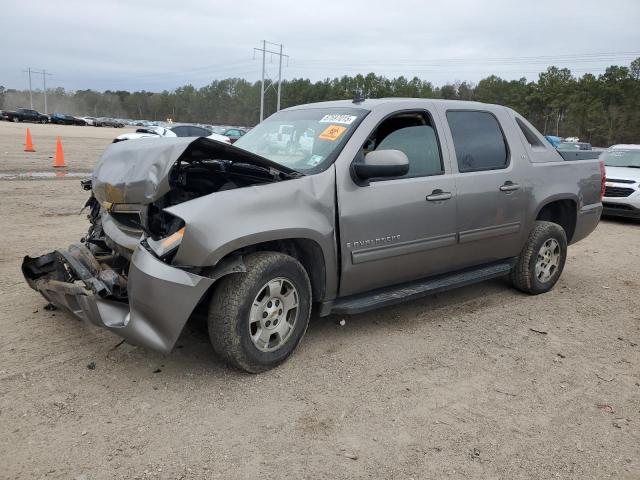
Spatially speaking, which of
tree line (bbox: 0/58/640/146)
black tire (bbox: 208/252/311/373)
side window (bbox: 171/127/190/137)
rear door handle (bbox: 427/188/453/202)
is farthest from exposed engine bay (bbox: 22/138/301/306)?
tree line (bbox: 0/58/640/146)

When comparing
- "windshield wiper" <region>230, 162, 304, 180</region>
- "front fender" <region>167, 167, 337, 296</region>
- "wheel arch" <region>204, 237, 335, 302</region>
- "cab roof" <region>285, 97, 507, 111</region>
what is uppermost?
"cab roof" <region>285, 97, 507, 111</region>

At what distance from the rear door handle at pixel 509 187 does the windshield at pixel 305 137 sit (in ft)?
5.08

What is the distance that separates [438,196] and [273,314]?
1682 mm

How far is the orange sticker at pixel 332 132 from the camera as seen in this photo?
393cm

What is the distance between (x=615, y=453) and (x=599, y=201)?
365 cm

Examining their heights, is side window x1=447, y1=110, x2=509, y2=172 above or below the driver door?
above

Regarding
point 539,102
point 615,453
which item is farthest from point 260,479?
point 539,102

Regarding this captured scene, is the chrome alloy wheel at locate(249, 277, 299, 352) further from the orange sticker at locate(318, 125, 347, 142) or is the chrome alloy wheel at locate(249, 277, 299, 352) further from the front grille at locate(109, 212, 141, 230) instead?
the orange sticker at locate(318, 125, 347, 142)

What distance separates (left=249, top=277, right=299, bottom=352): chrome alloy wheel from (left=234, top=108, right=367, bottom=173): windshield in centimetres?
88

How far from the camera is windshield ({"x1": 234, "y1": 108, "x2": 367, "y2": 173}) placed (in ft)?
12.7

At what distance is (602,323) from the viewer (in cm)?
477

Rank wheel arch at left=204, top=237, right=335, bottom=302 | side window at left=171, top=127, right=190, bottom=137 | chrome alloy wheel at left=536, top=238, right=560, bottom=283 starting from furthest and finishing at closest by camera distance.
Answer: side window at left=171, top=127, right=190, bottom=137, chrome alloy wheel at left=536, top=238, right=560, bottom=283, wheel arch at left=204, top=237, right=335, bottom=302

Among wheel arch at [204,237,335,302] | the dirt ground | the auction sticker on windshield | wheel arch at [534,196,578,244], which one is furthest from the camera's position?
wheel arch at [534,196,578,244]

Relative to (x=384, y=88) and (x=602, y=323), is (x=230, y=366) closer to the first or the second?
(x=602, y=323)
